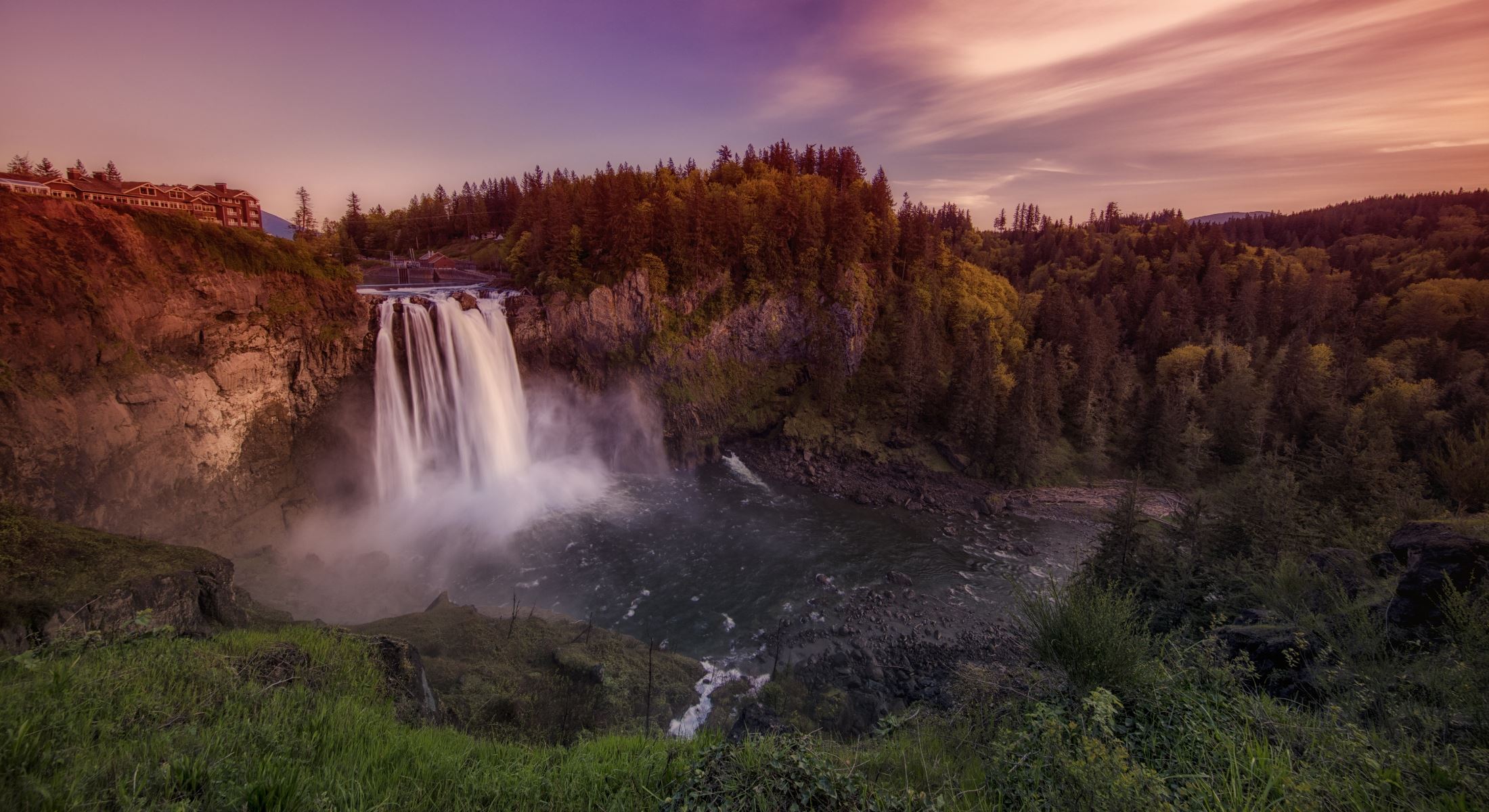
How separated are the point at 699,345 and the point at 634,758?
3705cm

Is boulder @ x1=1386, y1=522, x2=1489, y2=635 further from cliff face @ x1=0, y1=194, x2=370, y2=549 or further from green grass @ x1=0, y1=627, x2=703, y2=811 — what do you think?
cliff face @ x1=0, y1=194, x2=370, y2=549

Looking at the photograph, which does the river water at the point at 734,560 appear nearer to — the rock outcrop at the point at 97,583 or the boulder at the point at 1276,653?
the rock outcrop at the point at 97,583

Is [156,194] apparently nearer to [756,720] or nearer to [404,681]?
[404,681]

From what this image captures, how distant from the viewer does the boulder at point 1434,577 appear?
30.5 ft

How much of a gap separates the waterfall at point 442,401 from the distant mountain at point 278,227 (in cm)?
749

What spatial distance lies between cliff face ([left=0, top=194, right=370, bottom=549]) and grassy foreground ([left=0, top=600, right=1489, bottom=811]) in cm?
2100

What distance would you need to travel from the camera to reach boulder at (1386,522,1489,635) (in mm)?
9289

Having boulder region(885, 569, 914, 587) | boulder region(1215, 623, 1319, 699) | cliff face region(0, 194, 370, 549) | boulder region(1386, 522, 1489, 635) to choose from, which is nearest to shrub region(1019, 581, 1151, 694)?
boulder region(1215, 623, 1319, 699)

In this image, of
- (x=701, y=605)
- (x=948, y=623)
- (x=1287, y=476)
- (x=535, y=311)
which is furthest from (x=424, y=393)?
(x=1287, y=476)

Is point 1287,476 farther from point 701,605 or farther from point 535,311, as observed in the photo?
point 535,311

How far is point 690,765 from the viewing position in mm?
4648

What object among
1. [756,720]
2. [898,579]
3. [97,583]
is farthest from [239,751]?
[898,579]

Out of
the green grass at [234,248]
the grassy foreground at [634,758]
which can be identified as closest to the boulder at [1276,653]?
the grassy foreground at [634,758]

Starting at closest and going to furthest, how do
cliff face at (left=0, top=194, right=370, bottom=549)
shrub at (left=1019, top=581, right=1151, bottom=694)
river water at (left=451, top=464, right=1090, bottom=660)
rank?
1. shrub at (left=1019, top=581, right=1151, bottom=694)
2. cliff face at (left=0, top=194, right=370, bottom=549)
3. river water at (left=451, top=464, right=1090, bottom=660)
